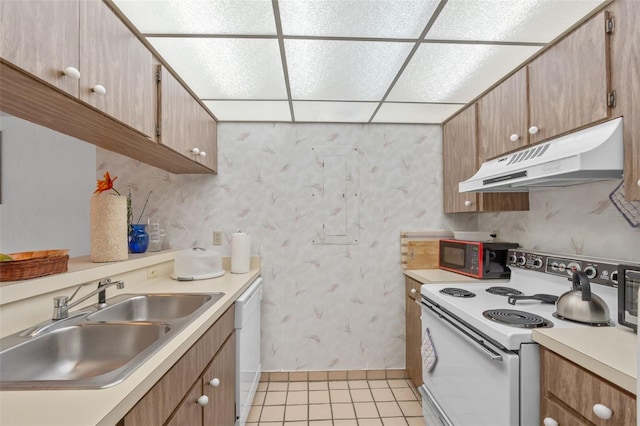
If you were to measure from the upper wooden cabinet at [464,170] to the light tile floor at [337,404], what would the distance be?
147 centimetres

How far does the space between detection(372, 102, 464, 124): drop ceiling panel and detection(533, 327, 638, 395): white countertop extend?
5.46ft

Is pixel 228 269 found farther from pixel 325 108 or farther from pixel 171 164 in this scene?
pixel 325 108

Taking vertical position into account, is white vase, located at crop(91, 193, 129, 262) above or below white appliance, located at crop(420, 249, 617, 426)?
above

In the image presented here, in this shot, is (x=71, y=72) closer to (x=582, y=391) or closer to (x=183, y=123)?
(x=183, y=123)

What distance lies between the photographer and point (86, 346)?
3.73 ft

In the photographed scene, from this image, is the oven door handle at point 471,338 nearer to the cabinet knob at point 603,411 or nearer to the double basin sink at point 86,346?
the cabinet knob at point 603,411

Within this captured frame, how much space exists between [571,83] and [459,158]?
976 millimetres

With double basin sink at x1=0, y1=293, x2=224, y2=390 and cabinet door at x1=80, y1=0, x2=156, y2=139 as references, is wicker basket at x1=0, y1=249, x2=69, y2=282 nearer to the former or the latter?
double basin sink at x1=0, y1=293, x2=224, y2=390

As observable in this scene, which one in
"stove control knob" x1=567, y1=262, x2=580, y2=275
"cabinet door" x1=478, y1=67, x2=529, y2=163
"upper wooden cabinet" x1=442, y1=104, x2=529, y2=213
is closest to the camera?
"stove control knob" x1=567, y1=262, x2=580, y2=275

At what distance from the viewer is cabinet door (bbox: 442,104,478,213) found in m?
2.09

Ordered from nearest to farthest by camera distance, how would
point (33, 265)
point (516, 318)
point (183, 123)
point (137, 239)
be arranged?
point (33, 265)
point (516, 318)
point (183, 123)
point (137, 239)

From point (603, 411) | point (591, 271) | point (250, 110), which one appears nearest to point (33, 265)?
point (250, 110)

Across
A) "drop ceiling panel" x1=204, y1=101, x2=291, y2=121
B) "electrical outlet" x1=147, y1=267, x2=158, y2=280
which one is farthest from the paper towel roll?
"drop ceiling panel" x1=204, y1=101, x2=291, y2=121

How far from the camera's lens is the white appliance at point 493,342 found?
108 centimetres
